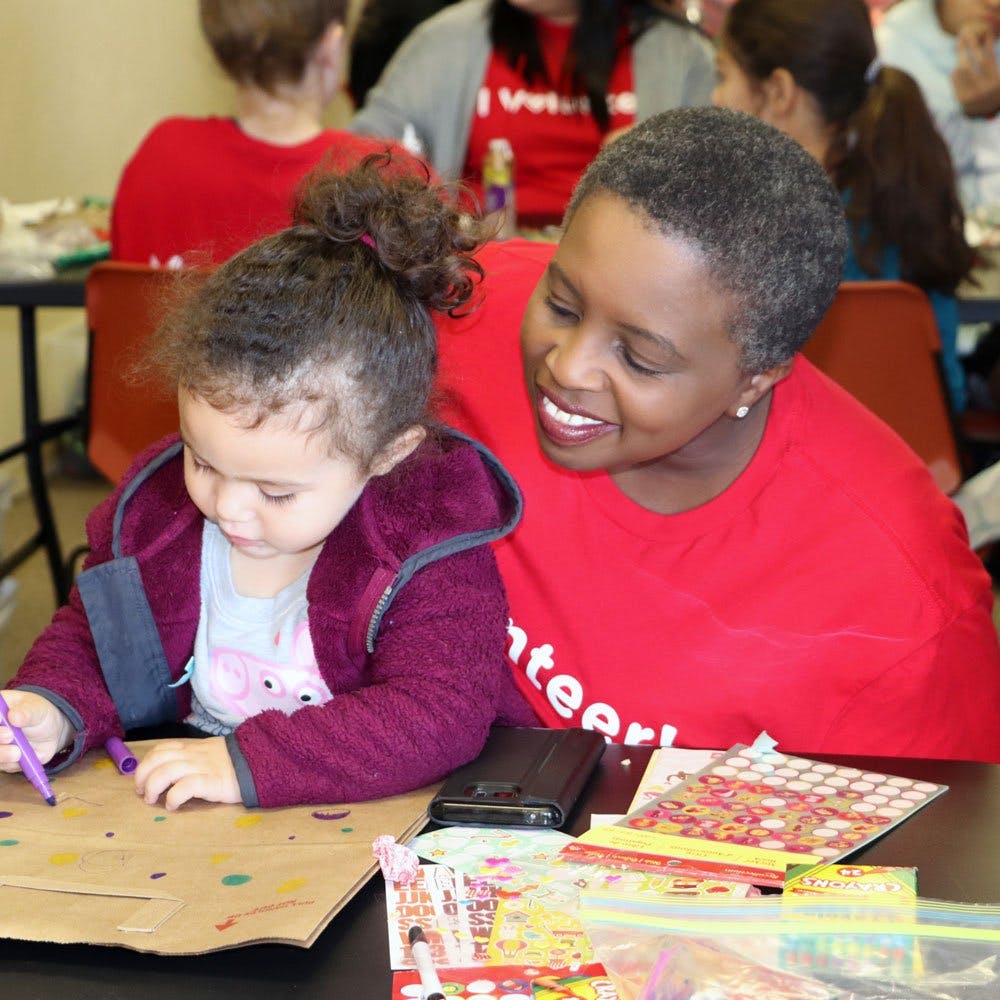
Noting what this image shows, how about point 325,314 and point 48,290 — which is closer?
point 325,314

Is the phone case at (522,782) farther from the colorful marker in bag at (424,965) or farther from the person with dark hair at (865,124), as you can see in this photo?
the person with dark hair at (865,124)

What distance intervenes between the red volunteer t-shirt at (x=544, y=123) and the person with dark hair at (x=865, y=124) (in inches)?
26.3

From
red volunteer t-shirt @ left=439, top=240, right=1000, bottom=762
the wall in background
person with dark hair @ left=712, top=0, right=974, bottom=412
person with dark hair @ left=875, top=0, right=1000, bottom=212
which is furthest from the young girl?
the wall in background

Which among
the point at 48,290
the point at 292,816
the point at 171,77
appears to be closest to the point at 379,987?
the point at 292,816

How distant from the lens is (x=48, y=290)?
258 cm

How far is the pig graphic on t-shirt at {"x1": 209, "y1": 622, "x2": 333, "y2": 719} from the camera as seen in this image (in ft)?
4.18

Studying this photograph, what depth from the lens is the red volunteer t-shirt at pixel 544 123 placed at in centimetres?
318

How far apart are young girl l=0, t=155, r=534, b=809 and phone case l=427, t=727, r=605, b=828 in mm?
28

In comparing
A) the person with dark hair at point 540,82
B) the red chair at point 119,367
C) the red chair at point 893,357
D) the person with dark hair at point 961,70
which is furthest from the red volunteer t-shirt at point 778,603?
the person with dark hair at point 961,70

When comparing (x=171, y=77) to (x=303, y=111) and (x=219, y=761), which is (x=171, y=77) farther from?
(x=219, y=761)

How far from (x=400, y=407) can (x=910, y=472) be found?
49cm

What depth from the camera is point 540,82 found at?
3.20m

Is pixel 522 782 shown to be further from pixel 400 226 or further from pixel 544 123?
pixel 544 123

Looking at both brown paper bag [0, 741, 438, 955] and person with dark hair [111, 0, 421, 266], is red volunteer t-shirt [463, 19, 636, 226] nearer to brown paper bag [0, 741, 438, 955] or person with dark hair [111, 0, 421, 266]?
person with dark hair [111, 0, 421, 266]
